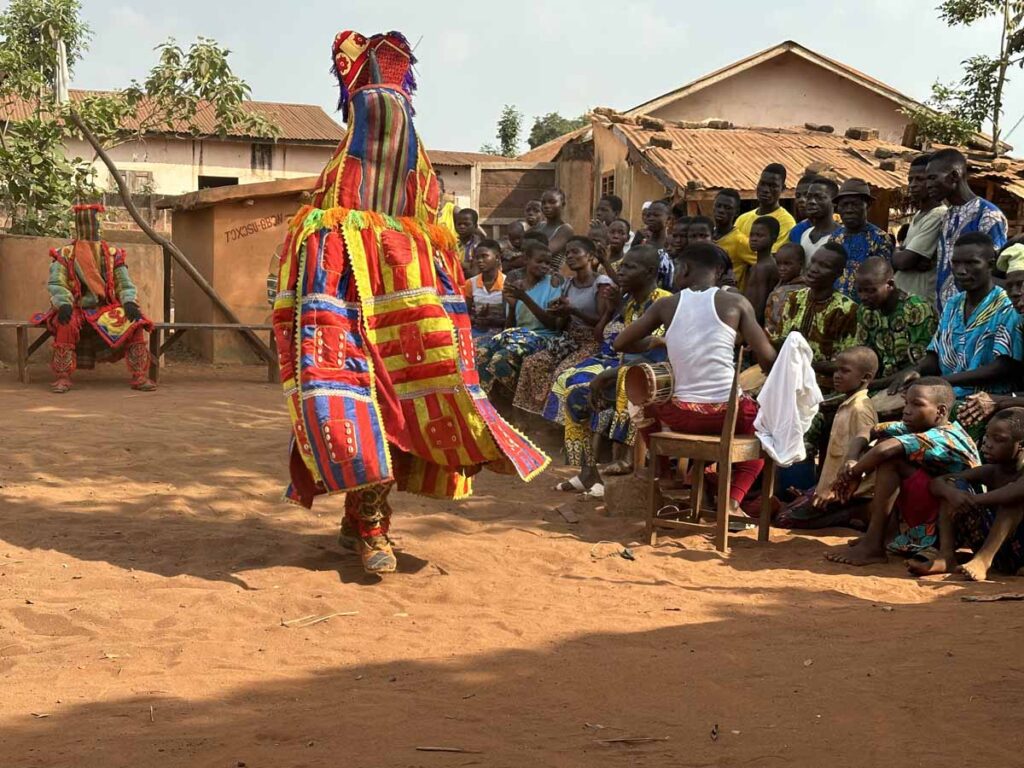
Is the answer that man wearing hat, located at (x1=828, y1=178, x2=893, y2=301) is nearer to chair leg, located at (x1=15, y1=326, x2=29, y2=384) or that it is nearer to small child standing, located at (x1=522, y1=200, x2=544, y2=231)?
small child standing, located at (x1=522, y1=200, x2=544, y2=231)

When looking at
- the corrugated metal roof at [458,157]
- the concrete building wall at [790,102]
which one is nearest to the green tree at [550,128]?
the corrugated metal roof at [458,157]

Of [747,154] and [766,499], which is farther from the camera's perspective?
[747,154]

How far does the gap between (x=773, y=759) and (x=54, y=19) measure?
2281 cm

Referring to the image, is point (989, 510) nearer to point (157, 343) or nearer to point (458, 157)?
point (157, 343)

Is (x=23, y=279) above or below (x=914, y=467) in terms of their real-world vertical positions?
above

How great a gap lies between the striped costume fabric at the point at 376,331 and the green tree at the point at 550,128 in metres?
36.7

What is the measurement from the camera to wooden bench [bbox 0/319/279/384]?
12.2 meters

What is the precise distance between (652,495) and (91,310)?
25.4ft

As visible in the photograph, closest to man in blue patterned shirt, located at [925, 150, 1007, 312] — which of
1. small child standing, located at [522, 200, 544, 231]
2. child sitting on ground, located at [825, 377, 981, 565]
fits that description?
child sitting on ground, located at [825, 377, 981, 565]

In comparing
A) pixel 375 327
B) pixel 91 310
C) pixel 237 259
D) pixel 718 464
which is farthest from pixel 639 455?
pixel 237 259

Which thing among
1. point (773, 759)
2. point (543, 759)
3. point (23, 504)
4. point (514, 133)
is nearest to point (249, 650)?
point (543, 759)

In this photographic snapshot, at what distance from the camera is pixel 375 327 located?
215 inches

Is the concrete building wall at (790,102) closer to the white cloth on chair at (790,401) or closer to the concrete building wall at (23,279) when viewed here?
the concrete building wall at (23,279)

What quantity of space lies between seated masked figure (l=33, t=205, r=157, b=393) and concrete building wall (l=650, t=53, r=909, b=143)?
484 inches
